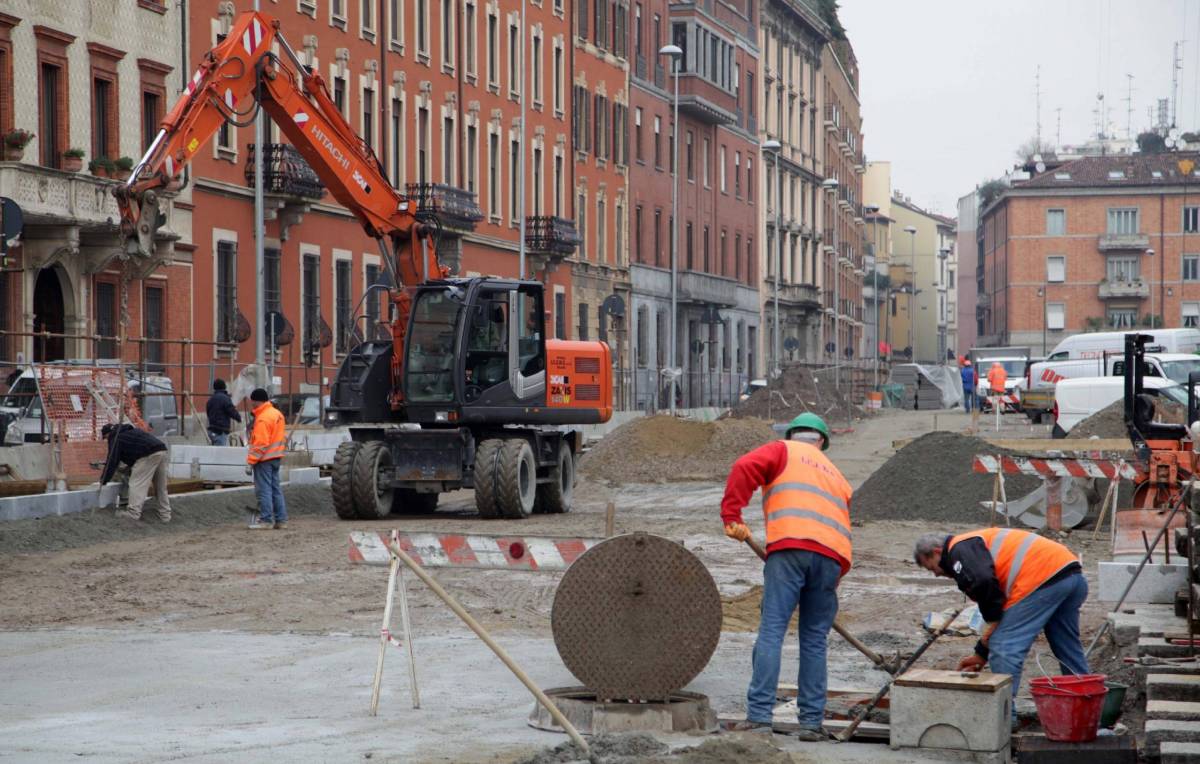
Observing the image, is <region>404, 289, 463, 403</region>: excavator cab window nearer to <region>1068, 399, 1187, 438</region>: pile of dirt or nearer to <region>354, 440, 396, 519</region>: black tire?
<region>354, 440, 396, 519</region>: black tire

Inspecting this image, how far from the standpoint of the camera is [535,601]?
16.1 meters

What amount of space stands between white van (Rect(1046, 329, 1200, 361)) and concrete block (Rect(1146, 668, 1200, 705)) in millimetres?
43377

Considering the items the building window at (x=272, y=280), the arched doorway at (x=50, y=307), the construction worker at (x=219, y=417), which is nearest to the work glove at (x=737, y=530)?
the construction worker at (x=219, y=417)

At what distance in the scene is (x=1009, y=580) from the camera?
9992 millimetres

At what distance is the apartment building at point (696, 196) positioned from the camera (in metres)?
68.1

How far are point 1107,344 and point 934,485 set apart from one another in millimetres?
31384

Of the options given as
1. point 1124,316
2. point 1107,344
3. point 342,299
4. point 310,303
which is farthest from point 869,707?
point 1124,316

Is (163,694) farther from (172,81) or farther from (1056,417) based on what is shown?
(1056,417)

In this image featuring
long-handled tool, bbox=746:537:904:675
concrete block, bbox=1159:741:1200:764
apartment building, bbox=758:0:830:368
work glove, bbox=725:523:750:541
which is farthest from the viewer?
apartment building, bbox=758:0:830:368

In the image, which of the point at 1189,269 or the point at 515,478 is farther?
the point at 1189,269

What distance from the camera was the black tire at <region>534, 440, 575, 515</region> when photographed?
26125 millimetres

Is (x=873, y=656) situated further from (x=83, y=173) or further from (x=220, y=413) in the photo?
(x=83, y=173)

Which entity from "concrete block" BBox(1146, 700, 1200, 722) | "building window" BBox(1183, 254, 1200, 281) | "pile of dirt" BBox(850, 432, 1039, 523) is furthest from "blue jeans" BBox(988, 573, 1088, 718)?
"building window" BBox(1183, 254, 1200, 281)

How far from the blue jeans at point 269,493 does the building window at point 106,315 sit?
13663mm
